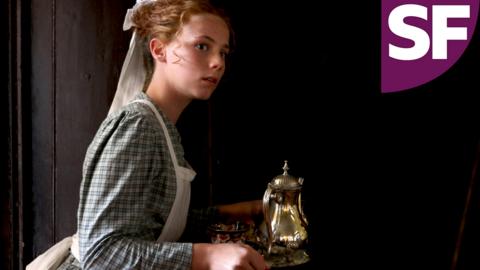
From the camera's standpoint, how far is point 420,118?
172cm

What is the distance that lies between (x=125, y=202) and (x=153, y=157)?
11 centimetres

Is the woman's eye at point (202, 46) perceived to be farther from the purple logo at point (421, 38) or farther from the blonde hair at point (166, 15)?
the purple logo at point (421, 38)

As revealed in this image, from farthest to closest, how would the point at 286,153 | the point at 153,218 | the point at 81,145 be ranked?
the point at 286,153
the point at 81,145
the point at 153,218

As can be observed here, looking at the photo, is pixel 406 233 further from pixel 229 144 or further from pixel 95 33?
pixel 95 33

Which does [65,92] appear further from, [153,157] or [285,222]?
[285,222]

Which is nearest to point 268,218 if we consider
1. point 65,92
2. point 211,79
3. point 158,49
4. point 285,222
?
point 285,222

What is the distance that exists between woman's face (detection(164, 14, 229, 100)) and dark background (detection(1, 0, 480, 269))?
19.3 inches

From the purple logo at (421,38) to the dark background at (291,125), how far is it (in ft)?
0.12

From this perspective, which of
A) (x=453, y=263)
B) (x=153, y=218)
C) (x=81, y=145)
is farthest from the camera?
(x=81, y=145)

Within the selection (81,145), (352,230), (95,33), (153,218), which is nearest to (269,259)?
(153,218)

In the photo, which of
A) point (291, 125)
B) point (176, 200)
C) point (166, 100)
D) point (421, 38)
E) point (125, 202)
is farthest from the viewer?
point (291, 125)

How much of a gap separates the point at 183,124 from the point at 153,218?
68 cm

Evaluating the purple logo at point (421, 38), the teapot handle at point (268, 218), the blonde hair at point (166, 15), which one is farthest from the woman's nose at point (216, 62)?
the purple logo at point (421, 38)

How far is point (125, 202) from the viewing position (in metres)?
1.02
